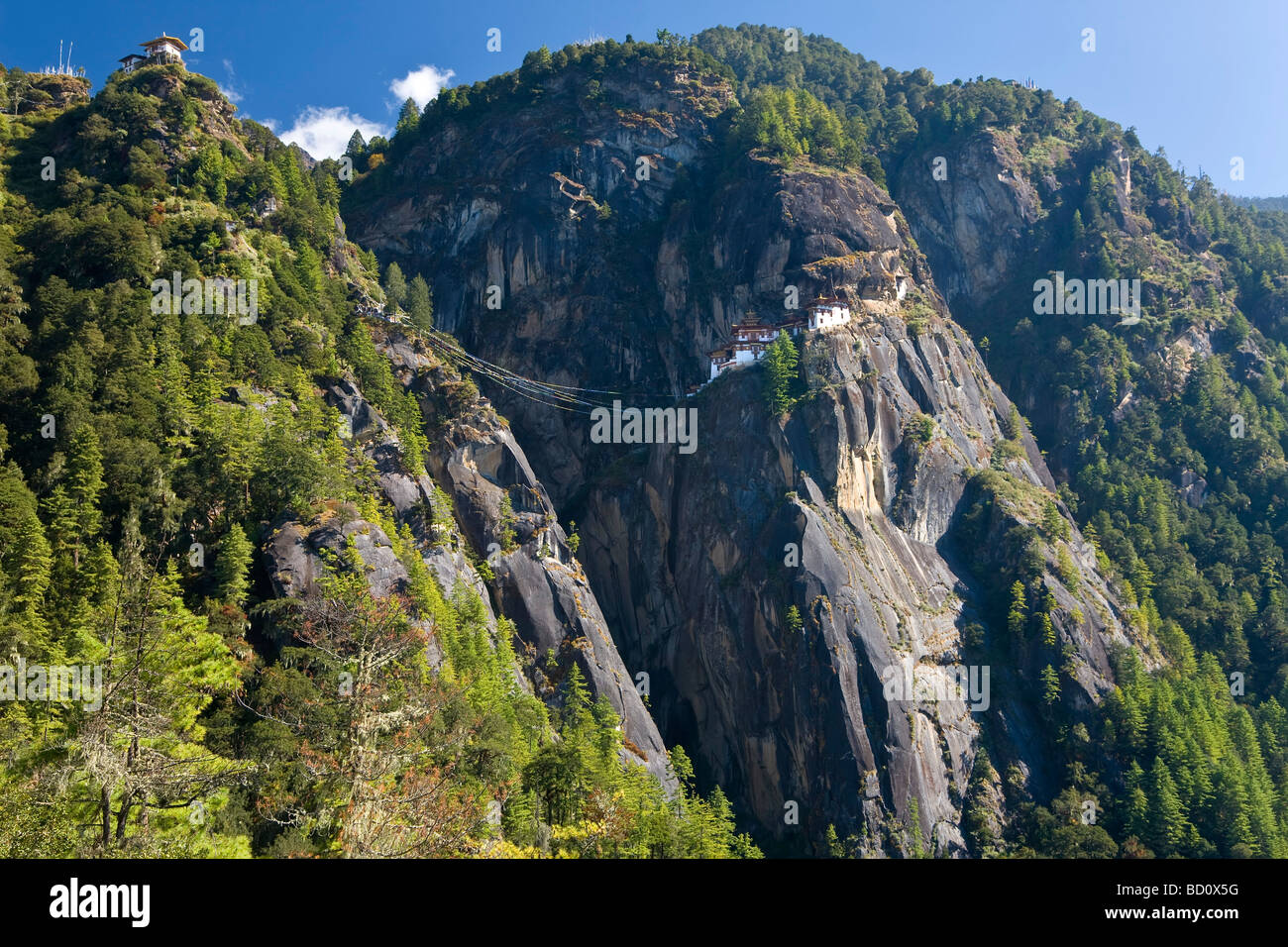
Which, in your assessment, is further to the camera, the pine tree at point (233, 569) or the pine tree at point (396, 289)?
the pine tree at point (396, 289)

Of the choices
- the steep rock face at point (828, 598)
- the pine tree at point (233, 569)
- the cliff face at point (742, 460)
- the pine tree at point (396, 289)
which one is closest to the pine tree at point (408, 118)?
the cliff face at point (742, 460)

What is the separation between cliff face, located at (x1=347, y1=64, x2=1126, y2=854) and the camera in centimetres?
6525

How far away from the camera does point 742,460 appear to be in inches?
2953

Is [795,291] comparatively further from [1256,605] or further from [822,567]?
[1256,605]

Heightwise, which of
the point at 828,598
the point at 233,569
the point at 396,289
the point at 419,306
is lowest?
the point at 828,598

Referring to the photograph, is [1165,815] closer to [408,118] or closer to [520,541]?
[520,541]

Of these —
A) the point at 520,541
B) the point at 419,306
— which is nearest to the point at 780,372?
the point at 520,541

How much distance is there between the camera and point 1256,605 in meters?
82.8

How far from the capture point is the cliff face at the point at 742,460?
6525 centimetres

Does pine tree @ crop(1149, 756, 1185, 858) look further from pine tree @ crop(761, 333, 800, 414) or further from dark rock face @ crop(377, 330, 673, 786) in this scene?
pine tree @ crop(761, 333, 800, 414)

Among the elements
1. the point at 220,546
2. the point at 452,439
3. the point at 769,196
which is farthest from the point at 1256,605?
the point at 220,546

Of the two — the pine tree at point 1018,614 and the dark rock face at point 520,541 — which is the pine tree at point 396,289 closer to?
the dark rock face at point 520,541

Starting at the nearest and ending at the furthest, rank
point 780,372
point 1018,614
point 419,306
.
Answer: point 1018,614 → point 780,372 → point 419,306
